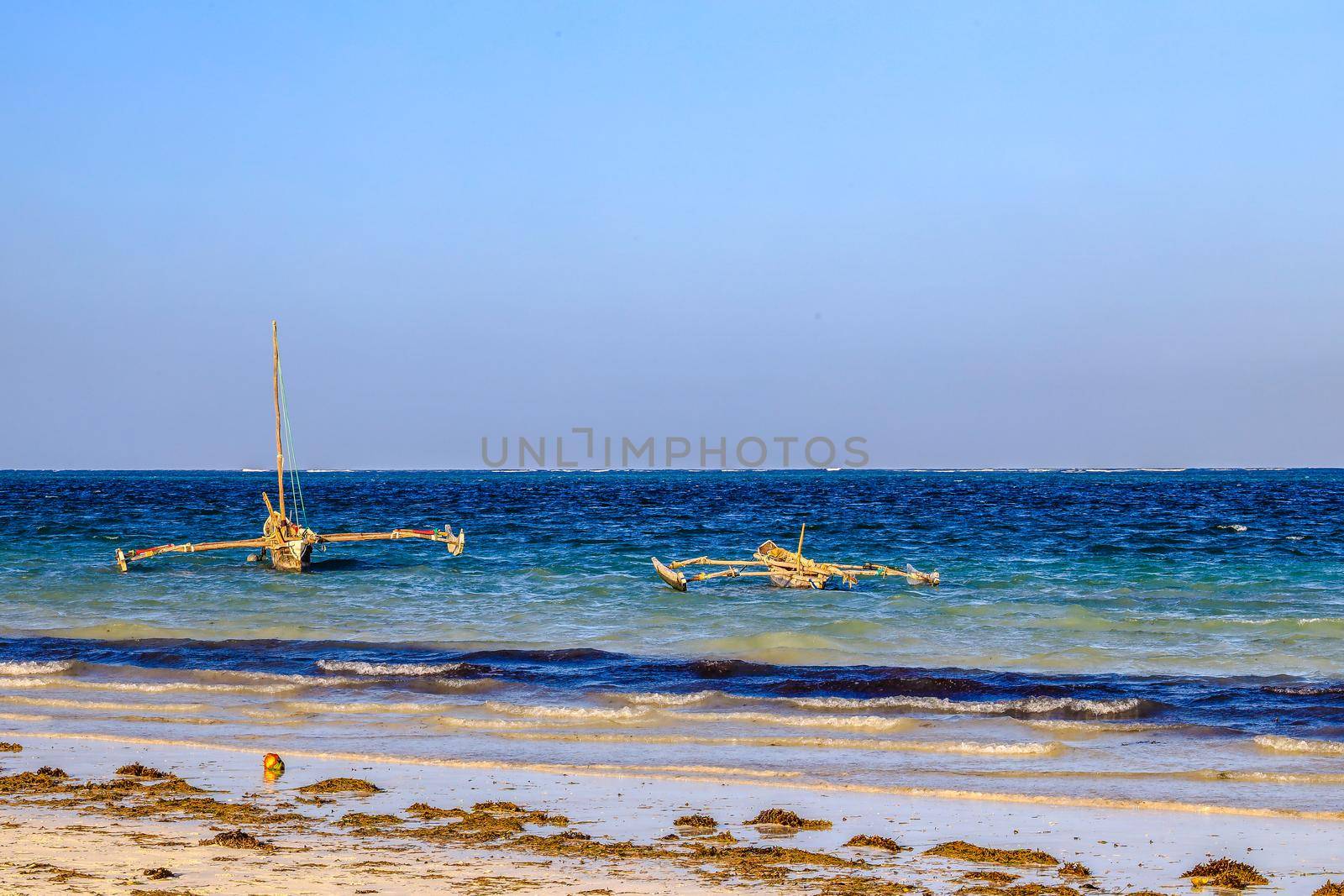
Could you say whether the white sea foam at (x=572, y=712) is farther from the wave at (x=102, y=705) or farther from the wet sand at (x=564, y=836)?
the wave at (x=102, y=705)

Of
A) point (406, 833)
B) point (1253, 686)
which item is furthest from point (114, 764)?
point (1253, 686)

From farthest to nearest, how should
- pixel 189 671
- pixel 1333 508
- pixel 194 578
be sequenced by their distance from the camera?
1. pixel 1333 508
2. pixel 194 578
3. pixel 189 671

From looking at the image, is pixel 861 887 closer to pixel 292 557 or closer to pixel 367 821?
pixel 367 821

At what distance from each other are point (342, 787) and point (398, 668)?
7.36 metres

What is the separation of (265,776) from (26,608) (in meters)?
17.9

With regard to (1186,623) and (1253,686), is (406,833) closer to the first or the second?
(1253,686)

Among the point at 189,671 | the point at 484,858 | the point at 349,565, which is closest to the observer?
the point at 484,858

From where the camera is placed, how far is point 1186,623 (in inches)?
867

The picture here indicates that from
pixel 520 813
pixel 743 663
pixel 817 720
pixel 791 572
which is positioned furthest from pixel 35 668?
pixel 791 572

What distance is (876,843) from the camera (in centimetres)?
883

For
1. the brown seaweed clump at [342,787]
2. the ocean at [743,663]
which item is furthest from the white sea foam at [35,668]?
the brown seaweed clump at [342,787]

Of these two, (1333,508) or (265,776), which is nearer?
(265,776)

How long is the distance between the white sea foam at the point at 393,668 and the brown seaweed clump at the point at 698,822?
337 inches

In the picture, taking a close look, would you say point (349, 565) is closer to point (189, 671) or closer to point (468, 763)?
point (189, 671)
